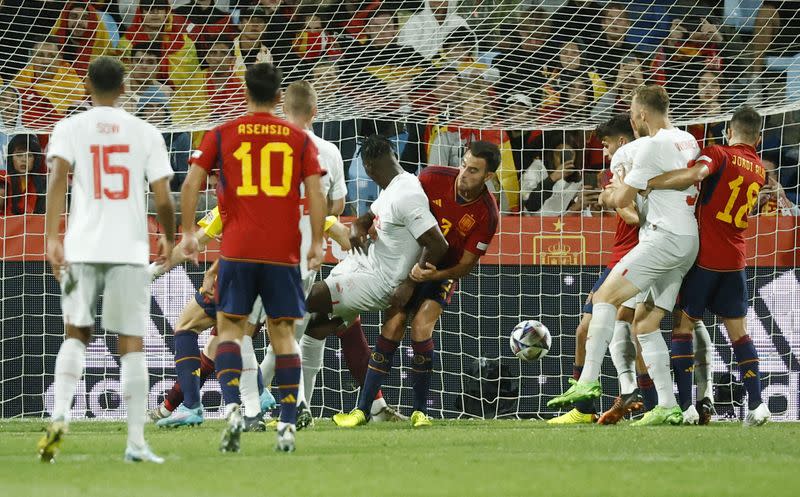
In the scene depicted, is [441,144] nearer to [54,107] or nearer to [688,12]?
[688,12]

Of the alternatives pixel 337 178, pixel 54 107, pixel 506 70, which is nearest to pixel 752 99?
pixel 506 70

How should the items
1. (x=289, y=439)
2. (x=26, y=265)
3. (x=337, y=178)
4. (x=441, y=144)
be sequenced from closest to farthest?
(x=289, y=439) < (x=337, y=178) < (x=26, y=265) < (x=441, y=144)

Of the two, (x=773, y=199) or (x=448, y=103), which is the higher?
(x=448, y=103)

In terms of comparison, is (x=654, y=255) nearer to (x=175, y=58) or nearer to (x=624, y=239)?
(x=624, y=239)

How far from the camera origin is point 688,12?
34.2ft

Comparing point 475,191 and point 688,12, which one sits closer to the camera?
point 475,191

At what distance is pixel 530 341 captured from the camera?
28.4ft

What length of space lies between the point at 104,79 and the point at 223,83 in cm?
477

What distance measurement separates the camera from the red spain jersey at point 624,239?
8.33 m

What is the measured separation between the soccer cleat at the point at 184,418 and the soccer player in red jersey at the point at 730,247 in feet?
10.6

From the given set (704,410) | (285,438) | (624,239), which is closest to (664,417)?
(704,410)

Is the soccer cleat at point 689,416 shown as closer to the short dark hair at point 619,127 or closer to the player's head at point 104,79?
the short dark hair at point 619,127

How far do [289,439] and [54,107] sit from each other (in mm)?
5262

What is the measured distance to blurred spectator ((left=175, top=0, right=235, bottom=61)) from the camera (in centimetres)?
993
